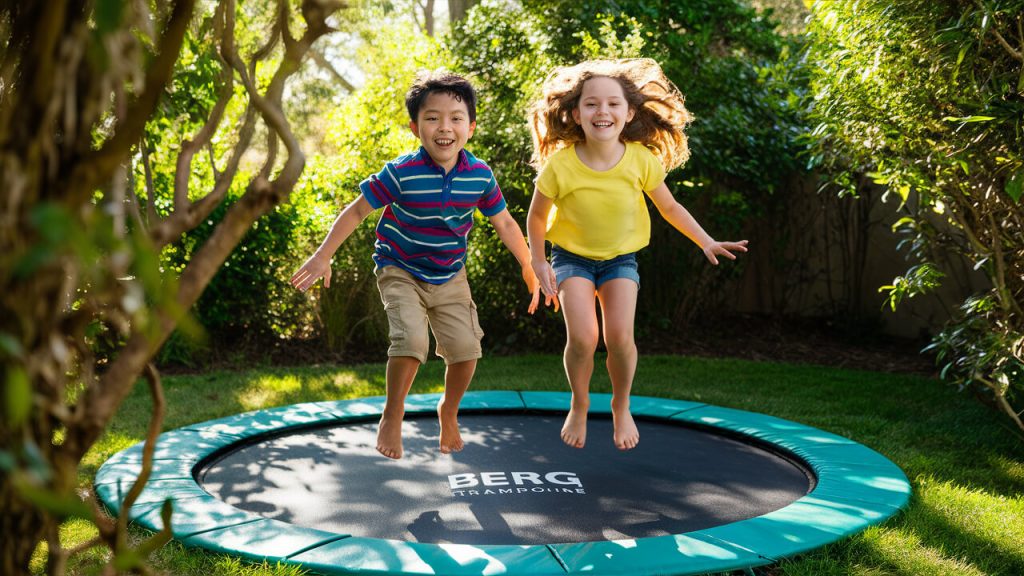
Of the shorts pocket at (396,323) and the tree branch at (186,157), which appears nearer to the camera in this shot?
the tree branch at (186,157)

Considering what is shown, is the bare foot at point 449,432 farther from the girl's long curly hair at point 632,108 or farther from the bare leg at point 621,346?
the girl's long curly hair at point 632,108

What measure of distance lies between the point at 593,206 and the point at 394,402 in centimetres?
93

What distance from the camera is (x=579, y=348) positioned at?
3.03 meters

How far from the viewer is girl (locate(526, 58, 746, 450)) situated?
3.04m

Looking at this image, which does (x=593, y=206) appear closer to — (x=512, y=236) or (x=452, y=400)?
(x=512, y=236)

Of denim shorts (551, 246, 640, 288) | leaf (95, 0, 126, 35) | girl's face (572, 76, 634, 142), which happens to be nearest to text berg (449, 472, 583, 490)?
denim shorts (551, 246, 640, 288)

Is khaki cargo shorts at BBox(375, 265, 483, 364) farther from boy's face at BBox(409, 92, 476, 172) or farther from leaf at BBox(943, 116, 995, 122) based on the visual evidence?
leaf at BBox(943, 116, 995, 122)

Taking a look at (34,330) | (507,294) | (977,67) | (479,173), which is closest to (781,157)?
(507,294)

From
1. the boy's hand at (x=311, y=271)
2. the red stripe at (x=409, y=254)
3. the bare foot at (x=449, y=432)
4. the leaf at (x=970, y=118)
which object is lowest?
the bare foot at (x=449, y=432)

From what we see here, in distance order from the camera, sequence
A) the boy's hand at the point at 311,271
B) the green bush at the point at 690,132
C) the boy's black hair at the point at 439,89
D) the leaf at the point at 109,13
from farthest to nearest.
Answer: the green bush at the point at 690,132, the boy's black hair at the point at 439,89, the boy's hand at the point at 311,271, the leaf at the point at 109,13

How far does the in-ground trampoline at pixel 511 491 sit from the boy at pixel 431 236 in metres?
0.29

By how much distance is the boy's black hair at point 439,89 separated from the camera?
2.95 metres

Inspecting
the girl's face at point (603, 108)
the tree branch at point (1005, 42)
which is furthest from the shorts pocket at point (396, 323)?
the tree branch at point (1005, 42)

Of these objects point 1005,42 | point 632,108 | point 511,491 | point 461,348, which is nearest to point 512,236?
point 461,348
